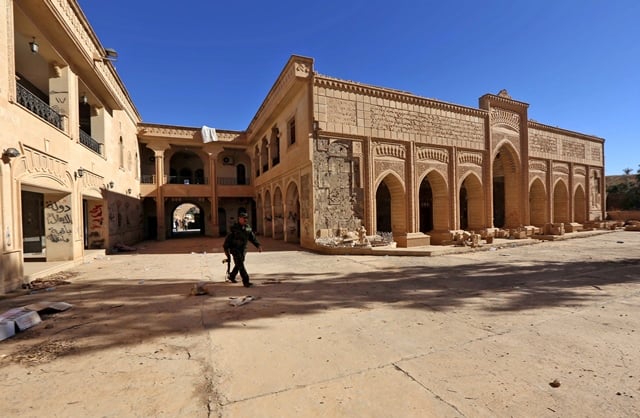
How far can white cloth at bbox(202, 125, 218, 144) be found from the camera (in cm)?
2130

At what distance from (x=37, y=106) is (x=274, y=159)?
36.3 ft

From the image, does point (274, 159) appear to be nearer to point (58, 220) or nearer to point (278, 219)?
point (278, 219)

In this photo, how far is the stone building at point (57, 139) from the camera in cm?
645

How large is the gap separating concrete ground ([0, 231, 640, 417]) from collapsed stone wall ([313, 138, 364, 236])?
19.9 feet

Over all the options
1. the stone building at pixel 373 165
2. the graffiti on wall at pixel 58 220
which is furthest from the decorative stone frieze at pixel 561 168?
the graffiti on wall at pixel 58 220

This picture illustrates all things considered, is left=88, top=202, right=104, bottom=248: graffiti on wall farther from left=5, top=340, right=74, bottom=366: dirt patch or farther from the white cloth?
left=5, top=340, right=74, bottom=366: dirt patch

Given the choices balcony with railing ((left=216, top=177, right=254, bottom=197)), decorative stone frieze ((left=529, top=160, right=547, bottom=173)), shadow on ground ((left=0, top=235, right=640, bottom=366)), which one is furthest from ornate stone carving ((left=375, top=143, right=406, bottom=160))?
balcony with railing ((left=216, top=177, right=254, bottom=197))

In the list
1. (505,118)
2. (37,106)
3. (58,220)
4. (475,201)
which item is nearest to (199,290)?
(58,220)

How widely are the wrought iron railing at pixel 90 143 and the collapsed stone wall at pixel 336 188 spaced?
29.4 feet

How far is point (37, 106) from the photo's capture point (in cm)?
800

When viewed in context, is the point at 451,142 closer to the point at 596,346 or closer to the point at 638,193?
the point at 596,346

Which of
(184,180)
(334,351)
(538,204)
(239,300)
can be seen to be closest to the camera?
(334,351)

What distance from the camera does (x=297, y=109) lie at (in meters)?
13.1

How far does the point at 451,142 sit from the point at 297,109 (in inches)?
327
